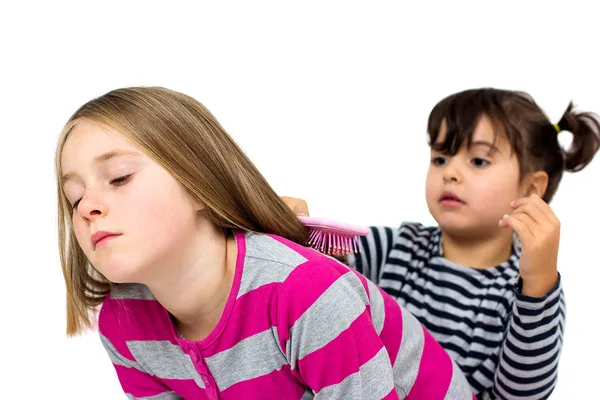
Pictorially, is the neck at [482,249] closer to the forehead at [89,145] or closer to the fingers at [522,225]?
the fingers at [522,225]

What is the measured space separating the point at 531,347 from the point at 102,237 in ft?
2.41

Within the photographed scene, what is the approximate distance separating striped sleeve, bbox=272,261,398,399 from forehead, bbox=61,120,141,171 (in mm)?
292

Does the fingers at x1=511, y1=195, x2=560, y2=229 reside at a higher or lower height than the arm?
higher

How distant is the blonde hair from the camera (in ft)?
3.45

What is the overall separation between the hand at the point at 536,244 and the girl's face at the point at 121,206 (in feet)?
1.82

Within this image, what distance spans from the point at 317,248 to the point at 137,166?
34 centimetres

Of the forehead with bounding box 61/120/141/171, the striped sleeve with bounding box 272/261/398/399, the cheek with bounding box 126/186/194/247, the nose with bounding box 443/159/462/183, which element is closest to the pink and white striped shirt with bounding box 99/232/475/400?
the striped sleeve with bounding box 272/261/398/399

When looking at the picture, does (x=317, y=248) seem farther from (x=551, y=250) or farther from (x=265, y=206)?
(x=551, y=250)

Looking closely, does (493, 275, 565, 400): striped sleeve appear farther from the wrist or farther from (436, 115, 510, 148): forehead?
(436, 115, 510, 148): forehead

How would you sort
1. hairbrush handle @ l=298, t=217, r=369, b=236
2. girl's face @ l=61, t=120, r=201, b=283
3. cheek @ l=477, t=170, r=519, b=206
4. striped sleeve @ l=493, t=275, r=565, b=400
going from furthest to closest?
cheek @ l=477, t=170, r=519, b=206 → striped sleeve @ l=493, t=275, r=565, b=400 → hairbrush handle @ l=298, t=217, r=369, b=236 → girl's face @ l=61, t=120, r=201, b=283

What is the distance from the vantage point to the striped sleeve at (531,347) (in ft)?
4.23

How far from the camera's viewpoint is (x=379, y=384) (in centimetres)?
105

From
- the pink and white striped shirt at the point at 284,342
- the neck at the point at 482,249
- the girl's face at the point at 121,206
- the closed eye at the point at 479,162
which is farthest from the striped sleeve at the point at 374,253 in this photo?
the girl's face at the point at 121,206

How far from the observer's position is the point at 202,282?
109 cm
